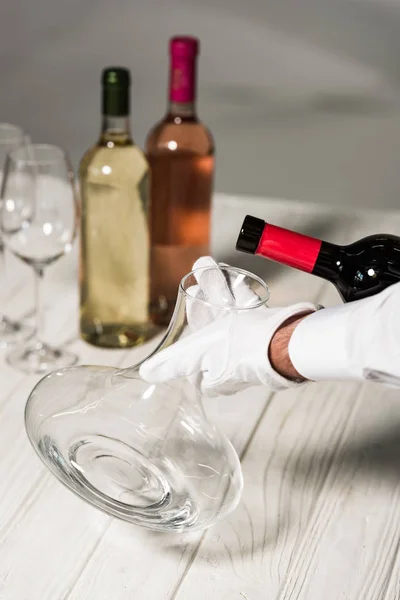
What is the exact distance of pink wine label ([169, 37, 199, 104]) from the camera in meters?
1.04

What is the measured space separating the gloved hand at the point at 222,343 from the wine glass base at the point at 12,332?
1.36ft

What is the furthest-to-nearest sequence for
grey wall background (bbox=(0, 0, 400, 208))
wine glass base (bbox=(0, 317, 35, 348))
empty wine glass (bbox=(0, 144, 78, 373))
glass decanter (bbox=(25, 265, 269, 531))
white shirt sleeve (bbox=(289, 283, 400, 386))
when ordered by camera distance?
grey wall background (bbox=(0, 0, 400, 208)) < wine glass base (bbox=(0, 317, 35, 348)) < empty wine glass (bbox=(0, 144, 78, 373)) < glass decanter (bbox=(25, 265, 269, 531)) < white shirt sleeve (bbox=(289, 283, 400, 386))

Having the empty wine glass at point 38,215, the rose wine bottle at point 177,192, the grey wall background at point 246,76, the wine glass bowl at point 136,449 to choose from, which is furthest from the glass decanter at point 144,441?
the grey wall background at point 246,76

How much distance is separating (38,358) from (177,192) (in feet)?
0.91

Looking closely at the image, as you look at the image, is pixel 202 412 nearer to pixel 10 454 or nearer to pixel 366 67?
pixel 10 454

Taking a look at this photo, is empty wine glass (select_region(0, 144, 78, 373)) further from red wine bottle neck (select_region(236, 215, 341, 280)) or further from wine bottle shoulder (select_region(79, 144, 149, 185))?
red wine bottle neck (select_region(236, 215, 341, 280))

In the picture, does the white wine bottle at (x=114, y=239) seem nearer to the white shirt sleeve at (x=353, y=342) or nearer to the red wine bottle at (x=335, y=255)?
the red wine bottle at (x=335, y=255)

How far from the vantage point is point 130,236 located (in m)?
1.08

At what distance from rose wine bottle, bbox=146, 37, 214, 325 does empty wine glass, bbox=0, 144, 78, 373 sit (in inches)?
5.0

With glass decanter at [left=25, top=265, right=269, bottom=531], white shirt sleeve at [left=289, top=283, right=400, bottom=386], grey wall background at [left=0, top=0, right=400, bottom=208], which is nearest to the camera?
white shirt sleeve at [left=289, top=283, right=400, bottom=386]

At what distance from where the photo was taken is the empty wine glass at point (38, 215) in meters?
0.99

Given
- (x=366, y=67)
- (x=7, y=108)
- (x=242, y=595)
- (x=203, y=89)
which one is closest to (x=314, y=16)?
(x=366, y=67)

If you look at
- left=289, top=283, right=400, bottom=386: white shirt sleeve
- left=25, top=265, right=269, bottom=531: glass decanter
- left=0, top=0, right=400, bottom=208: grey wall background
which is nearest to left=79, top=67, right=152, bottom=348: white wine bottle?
left=25, top=265, right=269, bottom=531: glass decanter

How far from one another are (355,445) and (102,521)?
276mm
